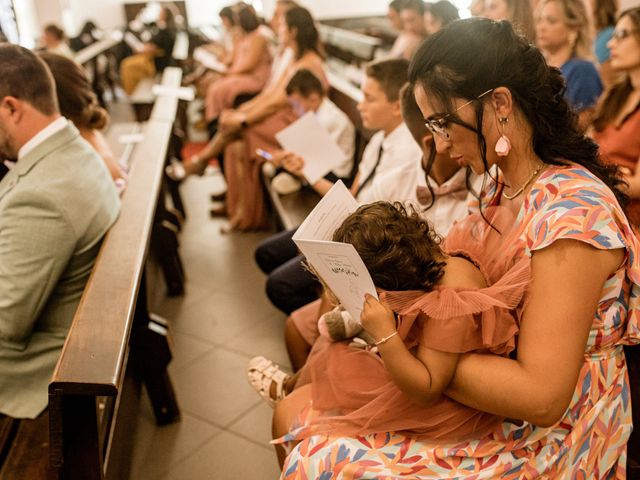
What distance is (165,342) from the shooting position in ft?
8.59

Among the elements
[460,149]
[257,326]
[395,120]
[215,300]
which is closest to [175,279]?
[215,300]

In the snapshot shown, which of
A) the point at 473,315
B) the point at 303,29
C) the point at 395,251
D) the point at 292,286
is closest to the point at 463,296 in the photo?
the point at 473,315

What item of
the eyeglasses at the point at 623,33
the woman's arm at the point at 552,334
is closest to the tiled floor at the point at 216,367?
the woman's arm at the point at 552,334

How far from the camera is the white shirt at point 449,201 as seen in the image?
7.47 feet

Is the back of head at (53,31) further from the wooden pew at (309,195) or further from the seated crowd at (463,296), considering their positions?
the seated crowd at (463,296)

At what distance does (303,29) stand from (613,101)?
243 centimetres

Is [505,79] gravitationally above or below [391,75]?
above

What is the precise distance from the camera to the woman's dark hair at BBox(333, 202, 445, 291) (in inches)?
57.8

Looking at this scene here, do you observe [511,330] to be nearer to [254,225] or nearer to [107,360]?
[107,360]

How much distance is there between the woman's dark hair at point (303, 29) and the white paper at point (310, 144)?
170 centimetres

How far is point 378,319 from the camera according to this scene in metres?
1.41

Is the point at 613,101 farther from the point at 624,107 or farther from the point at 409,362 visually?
the point at 409,362

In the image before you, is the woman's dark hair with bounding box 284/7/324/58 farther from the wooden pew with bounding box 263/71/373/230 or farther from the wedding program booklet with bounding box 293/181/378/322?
the wedding program booklet with bounding box 293/181/378/322

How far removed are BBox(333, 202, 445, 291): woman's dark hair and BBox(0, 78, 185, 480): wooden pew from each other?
0.60 meters
